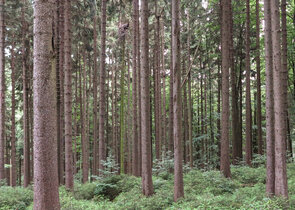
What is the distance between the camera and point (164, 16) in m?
18.0

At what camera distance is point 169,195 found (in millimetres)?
9539

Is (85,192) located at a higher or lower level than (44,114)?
lower

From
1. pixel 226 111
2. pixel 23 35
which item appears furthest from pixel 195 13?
pixel 23 35

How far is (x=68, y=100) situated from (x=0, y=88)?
20.3ft

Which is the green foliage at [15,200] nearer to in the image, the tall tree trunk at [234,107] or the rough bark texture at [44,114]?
the rough bark texture at [44,114]

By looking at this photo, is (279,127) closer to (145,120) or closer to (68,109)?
(145,120)

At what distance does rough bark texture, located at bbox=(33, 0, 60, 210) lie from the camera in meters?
4.96

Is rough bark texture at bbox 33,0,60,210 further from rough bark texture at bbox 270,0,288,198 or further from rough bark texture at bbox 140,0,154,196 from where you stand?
rough bark texture at bbox 270,0,288,198

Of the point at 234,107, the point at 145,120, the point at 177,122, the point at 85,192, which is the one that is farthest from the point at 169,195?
the point at 234,107

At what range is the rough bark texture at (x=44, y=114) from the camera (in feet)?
16.3

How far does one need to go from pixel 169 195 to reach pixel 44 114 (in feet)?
19.8

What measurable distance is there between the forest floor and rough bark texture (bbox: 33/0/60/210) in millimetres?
3138

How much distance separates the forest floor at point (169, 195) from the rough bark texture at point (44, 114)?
3.14m

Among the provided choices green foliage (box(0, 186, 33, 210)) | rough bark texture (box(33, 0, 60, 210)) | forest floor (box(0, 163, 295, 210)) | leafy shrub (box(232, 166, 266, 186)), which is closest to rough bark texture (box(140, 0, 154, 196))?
forest floor (box(0, 163, 295, 210))
